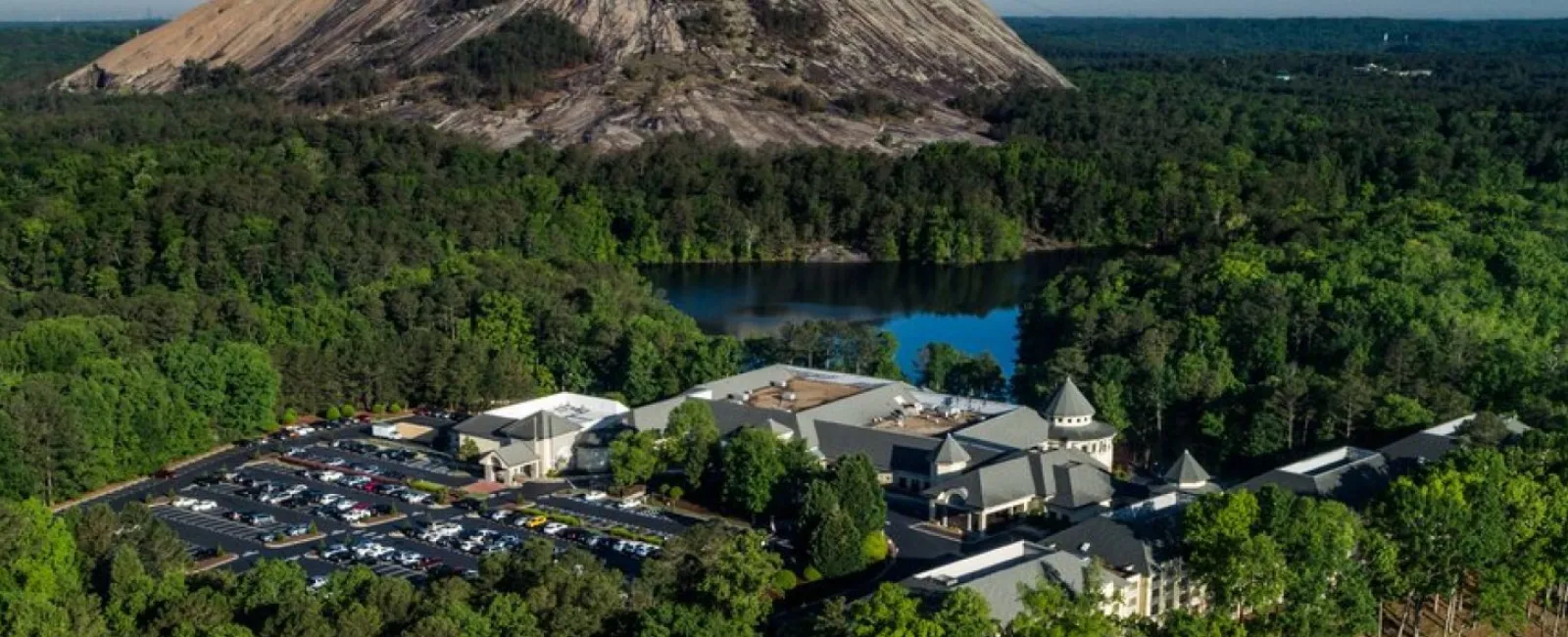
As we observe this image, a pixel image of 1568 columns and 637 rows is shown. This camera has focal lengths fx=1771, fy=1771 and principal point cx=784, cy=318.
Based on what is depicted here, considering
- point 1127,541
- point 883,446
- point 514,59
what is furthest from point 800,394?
point 514,59

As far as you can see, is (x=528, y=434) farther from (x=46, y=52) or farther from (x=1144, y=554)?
(x=46, y=52)

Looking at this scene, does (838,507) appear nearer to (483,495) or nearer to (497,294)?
(483,495)

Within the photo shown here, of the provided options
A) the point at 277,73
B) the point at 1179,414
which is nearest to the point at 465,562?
the point at 1179,414

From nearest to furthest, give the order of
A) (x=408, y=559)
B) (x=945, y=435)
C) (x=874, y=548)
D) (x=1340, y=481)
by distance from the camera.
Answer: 1. (x=874, y=548)
2. (x=408, y=559)
3. (x=1340, y=481)
4. (x=945, y=435)

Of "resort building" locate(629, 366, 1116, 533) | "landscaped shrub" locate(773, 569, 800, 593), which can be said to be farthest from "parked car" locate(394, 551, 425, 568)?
"resort building" locate(629, 366, 1116, 533)

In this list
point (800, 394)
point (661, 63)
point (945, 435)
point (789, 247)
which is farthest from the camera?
point (661, 63)

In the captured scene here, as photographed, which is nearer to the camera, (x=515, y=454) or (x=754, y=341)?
(x=515, y=454)
